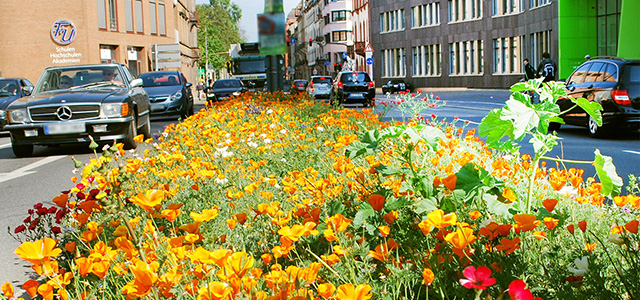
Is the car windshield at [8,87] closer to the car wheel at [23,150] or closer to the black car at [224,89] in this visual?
the car wheel at [23,150]

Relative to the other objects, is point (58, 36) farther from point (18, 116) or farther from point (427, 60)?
point (18, 116)

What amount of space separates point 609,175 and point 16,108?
1141cm

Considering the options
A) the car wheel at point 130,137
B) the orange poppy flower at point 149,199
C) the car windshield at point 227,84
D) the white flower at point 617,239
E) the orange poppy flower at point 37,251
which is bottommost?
the car wheel at point 130,137

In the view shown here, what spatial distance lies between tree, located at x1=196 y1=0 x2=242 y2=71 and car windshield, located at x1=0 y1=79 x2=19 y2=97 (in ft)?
285

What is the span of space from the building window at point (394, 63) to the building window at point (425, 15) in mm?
3650

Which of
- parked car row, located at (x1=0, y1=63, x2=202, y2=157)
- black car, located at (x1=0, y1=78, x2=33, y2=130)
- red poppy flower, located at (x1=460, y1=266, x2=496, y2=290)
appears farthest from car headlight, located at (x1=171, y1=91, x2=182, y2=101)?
red poppy flower, located at (x1=460, y1=266, x2=496, y2=290)

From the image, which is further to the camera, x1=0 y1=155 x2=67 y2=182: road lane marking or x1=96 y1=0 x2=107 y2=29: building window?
x1=96 y1=0 x2=107 y2=29: building window

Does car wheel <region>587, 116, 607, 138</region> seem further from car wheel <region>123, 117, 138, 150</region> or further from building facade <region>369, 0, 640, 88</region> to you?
building facade <region>369, 0, 640, 88</region>

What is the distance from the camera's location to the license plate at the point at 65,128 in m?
12.8

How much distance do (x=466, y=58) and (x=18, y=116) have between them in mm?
48717

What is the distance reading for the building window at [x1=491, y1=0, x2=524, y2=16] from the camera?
49188 millimetres

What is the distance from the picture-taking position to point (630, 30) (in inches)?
1043

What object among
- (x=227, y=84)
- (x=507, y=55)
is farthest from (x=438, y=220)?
(x=507, y=55)

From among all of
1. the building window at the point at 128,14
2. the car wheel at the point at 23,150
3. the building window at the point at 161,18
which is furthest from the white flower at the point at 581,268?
the building window at the point at 161,18
